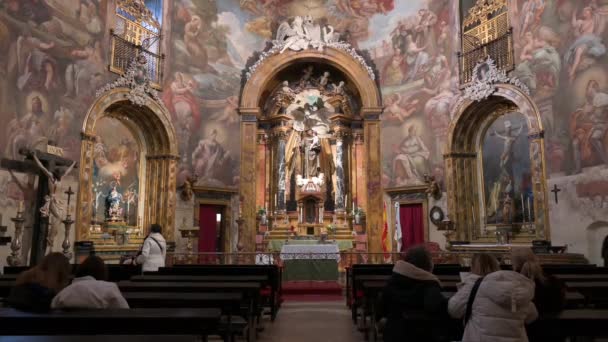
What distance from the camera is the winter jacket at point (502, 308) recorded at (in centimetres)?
326

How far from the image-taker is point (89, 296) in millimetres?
3711

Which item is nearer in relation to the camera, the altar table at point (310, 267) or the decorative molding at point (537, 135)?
the decorative molding at point (537, 135)

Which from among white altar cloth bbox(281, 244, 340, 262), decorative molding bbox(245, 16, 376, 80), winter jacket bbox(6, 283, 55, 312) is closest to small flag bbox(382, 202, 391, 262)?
white altar cloth bbox(281, 244, 340, 262)

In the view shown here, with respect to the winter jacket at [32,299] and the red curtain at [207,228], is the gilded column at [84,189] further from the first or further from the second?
the winter jacket at [32,299]

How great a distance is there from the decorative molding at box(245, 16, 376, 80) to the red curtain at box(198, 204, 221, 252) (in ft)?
19.8

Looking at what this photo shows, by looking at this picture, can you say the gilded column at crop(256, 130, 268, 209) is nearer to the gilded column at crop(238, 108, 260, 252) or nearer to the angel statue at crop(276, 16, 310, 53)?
the gilded column at crop(238, 108, 260, 252)

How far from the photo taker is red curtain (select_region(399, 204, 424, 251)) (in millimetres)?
17812

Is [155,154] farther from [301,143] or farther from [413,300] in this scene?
[413,300]

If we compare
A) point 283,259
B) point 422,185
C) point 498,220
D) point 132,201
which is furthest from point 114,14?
point 498,220

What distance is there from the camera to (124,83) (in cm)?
1505

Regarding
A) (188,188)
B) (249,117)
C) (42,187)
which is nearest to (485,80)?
(249,117)

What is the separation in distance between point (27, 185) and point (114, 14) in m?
6.58

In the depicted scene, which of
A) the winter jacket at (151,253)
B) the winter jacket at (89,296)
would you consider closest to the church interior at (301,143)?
the winter jacket at (151,253)

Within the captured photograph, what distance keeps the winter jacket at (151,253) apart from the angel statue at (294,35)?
13630mm
